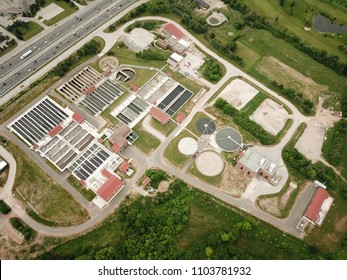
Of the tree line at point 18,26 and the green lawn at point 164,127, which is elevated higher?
the tree line at point 18,26

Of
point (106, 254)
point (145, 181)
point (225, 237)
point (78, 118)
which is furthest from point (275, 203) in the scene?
point (78, 118)

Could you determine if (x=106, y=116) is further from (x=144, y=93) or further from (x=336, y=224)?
(x=336, y=224)

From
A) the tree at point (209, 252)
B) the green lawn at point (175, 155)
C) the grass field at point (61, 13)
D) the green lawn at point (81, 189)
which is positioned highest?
the grass field at point (61, 13)

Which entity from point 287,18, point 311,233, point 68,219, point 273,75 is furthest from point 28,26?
point 311,233

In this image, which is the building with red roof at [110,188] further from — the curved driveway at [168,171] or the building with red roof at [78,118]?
the building with red roof at [78,118]

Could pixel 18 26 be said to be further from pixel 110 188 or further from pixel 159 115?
pixel 110 188

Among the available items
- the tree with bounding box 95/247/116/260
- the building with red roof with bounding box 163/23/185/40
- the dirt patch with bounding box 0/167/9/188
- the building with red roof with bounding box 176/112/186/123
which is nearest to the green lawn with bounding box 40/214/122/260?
the tree with bounding box 95/247/116/260

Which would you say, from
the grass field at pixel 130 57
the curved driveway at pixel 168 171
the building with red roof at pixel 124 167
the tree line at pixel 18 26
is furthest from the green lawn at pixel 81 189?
the tree line at pixel 18 26
